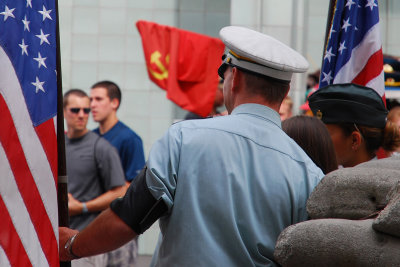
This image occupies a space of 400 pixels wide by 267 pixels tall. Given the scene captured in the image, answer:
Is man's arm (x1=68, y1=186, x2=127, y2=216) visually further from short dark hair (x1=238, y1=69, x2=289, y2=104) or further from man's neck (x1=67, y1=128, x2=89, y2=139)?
short dark hair (x1=238, y1=69, x2=289, y2=104)

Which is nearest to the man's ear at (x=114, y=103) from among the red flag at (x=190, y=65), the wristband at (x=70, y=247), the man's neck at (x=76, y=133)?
the man's neck at (x=76, y=133)

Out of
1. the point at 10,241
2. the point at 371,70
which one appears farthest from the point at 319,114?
the point at 10,241

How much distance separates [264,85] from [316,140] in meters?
0.91

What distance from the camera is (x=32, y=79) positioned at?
382 cm

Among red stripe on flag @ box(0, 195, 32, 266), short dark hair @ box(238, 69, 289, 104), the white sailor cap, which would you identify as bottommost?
red stripe on flag @ box(0, 195, 32, 266)

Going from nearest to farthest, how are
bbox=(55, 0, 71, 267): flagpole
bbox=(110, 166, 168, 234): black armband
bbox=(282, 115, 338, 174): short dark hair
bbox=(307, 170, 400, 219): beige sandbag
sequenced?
1. bbox=(307, 170, 400, 219): beige sandbag
2. bbox=(110, 166, 168, 234): black armband
3. bbox=(55, 0, 71, 267): flagpole
4. bbox=(282, 115, 338, 174): short dark hair

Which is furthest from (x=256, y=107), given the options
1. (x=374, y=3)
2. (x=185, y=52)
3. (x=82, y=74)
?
(x=82, y=74)

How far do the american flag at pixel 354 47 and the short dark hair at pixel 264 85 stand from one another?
1.81m

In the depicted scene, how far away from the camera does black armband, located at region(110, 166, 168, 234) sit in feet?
10.3

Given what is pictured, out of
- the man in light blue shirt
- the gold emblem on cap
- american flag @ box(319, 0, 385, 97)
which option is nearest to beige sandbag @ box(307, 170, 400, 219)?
the man in light blue shirt

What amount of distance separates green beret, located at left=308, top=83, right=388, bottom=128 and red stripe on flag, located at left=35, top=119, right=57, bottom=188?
1398mm

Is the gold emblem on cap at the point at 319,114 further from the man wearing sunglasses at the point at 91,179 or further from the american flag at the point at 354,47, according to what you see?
the man wearing sunglasses at the point at 91,179

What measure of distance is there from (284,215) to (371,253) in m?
0.68

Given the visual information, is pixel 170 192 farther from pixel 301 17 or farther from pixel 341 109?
pixel 301 17
